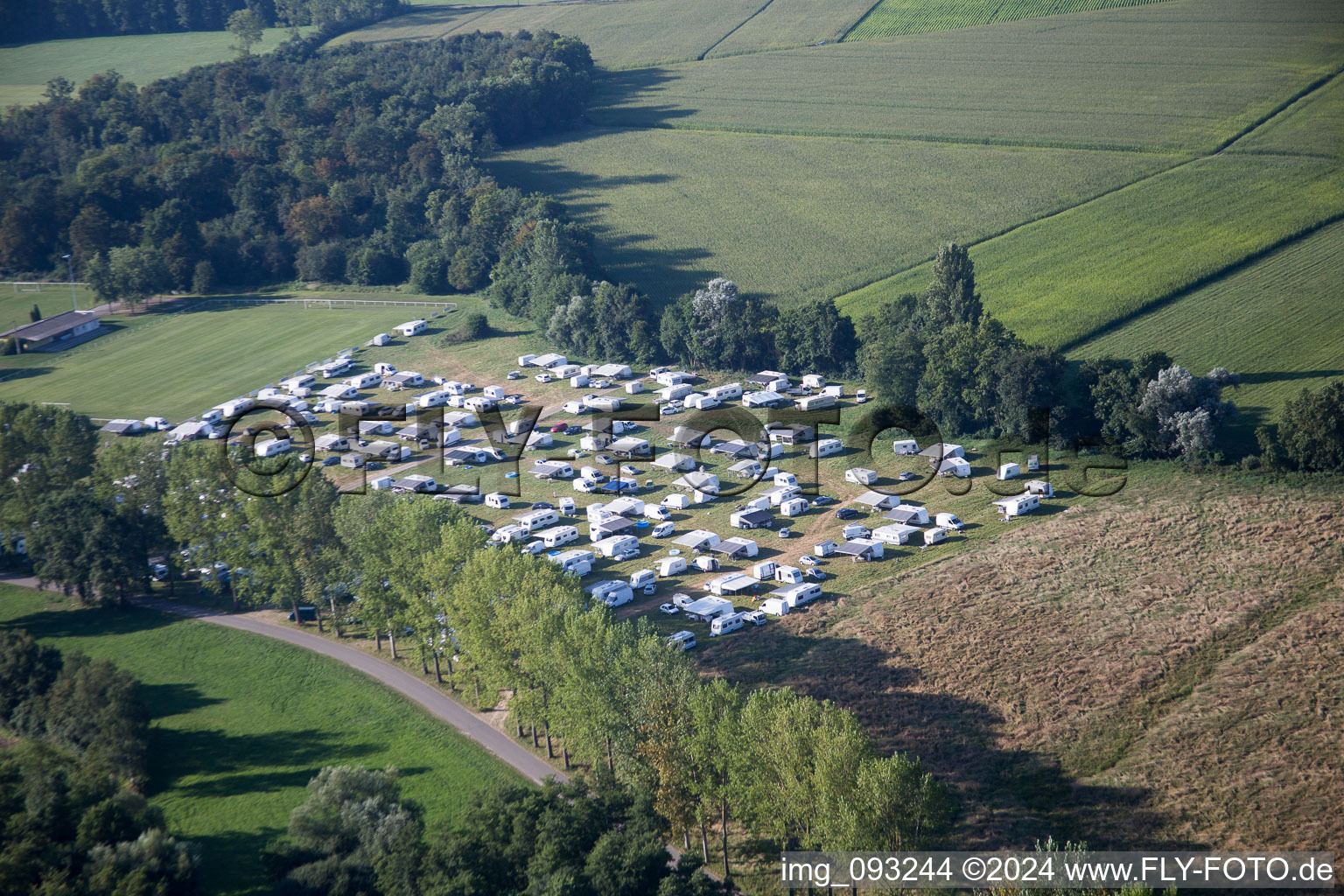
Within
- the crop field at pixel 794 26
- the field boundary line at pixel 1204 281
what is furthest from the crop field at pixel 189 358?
the crop field at pixel 794 26

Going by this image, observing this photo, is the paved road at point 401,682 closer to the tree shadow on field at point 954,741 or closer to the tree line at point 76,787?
the tree shadow on field at point 954,741

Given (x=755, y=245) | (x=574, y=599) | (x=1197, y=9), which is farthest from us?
(x=1197, y=9)

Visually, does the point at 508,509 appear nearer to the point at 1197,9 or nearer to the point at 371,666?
the point at 371,666

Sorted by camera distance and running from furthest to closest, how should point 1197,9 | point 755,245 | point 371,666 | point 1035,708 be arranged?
point 1197,9, point 755,245, point 371,666, point 1035,708

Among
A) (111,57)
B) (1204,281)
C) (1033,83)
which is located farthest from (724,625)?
(111,57)

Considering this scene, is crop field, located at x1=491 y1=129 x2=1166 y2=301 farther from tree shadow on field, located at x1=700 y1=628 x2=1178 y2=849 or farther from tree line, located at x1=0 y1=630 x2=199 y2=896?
tree line, located at x1=0 y1=630 x2=199 y2=896

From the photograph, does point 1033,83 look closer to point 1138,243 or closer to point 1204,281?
point 1138,243

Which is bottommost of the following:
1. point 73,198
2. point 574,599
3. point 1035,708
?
point 1035,708

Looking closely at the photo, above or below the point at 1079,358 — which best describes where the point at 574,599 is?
below

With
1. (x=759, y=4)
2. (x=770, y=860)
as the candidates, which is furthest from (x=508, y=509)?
(x=759, y=4)

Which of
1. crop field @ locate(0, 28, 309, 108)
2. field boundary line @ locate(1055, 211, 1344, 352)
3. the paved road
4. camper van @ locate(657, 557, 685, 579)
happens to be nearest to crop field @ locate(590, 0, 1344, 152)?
field boundary line @ locate(1055, 211, 1344, 352)
